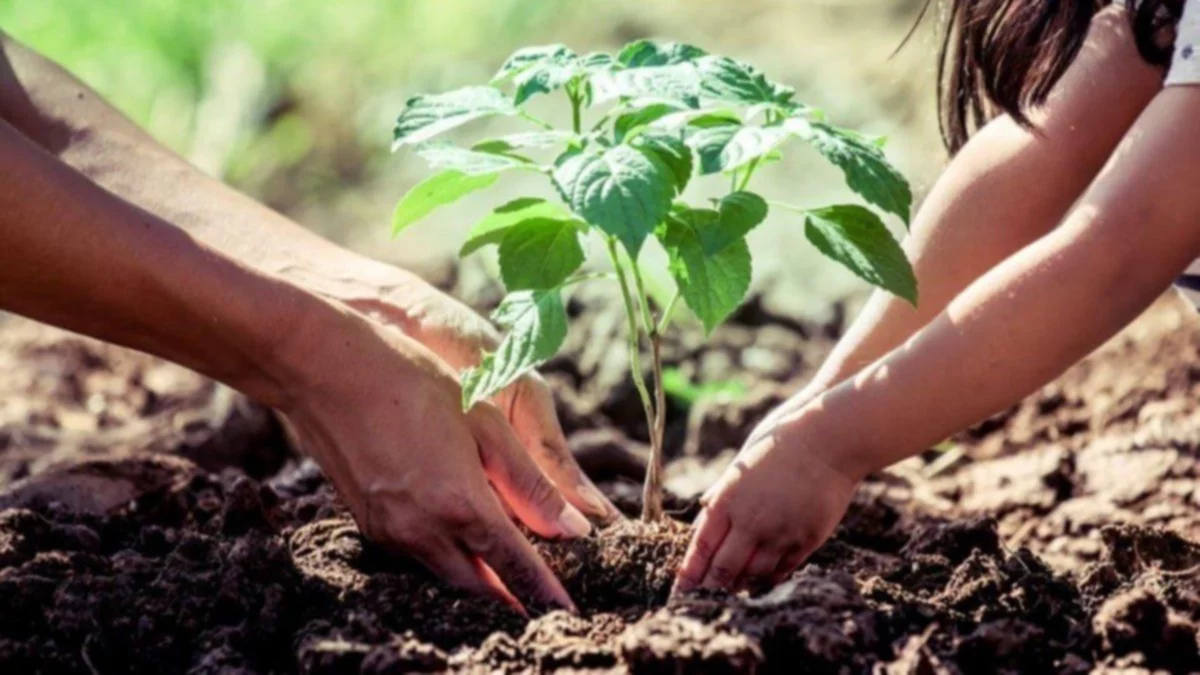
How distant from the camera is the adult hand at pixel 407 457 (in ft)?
7.13

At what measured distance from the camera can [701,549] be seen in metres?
2.13

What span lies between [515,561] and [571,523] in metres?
0.17

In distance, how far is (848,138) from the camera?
2039mm

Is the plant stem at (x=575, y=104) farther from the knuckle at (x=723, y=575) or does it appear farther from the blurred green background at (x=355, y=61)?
the blurred green background at (x=355, y=61)

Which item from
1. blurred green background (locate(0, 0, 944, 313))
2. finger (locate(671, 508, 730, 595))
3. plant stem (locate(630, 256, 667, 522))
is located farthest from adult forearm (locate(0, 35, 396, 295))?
blurred green background (locate(0, 0, 944, 313))

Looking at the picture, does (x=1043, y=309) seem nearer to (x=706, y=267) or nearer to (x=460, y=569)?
(x=706, y=267)

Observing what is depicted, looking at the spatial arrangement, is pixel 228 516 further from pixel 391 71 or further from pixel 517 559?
pixel 391 71

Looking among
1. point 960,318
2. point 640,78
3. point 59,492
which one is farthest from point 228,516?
point 960,318

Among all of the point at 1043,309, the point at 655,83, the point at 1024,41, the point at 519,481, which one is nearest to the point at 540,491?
the point at 519,481

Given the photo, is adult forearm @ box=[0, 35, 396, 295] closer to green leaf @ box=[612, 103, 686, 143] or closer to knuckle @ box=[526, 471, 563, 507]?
knuckle @ box=[526, 471, 563, 507]

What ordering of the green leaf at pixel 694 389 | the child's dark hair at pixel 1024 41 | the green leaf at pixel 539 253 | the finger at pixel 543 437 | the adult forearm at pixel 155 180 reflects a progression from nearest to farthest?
the green leaf at pixel 539 253 < the child's dark hair at pixel 1024 41 < the finger at pixel 543 437 < the adult forearm at pixel 155 180 < the green leaf at pixel 694 389

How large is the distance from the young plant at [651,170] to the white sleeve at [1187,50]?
41 centimetres

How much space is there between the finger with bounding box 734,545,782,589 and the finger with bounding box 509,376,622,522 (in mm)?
416

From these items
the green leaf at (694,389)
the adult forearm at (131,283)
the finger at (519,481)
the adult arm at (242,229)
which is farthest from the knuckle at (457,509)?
the green leaf at (694,389)
